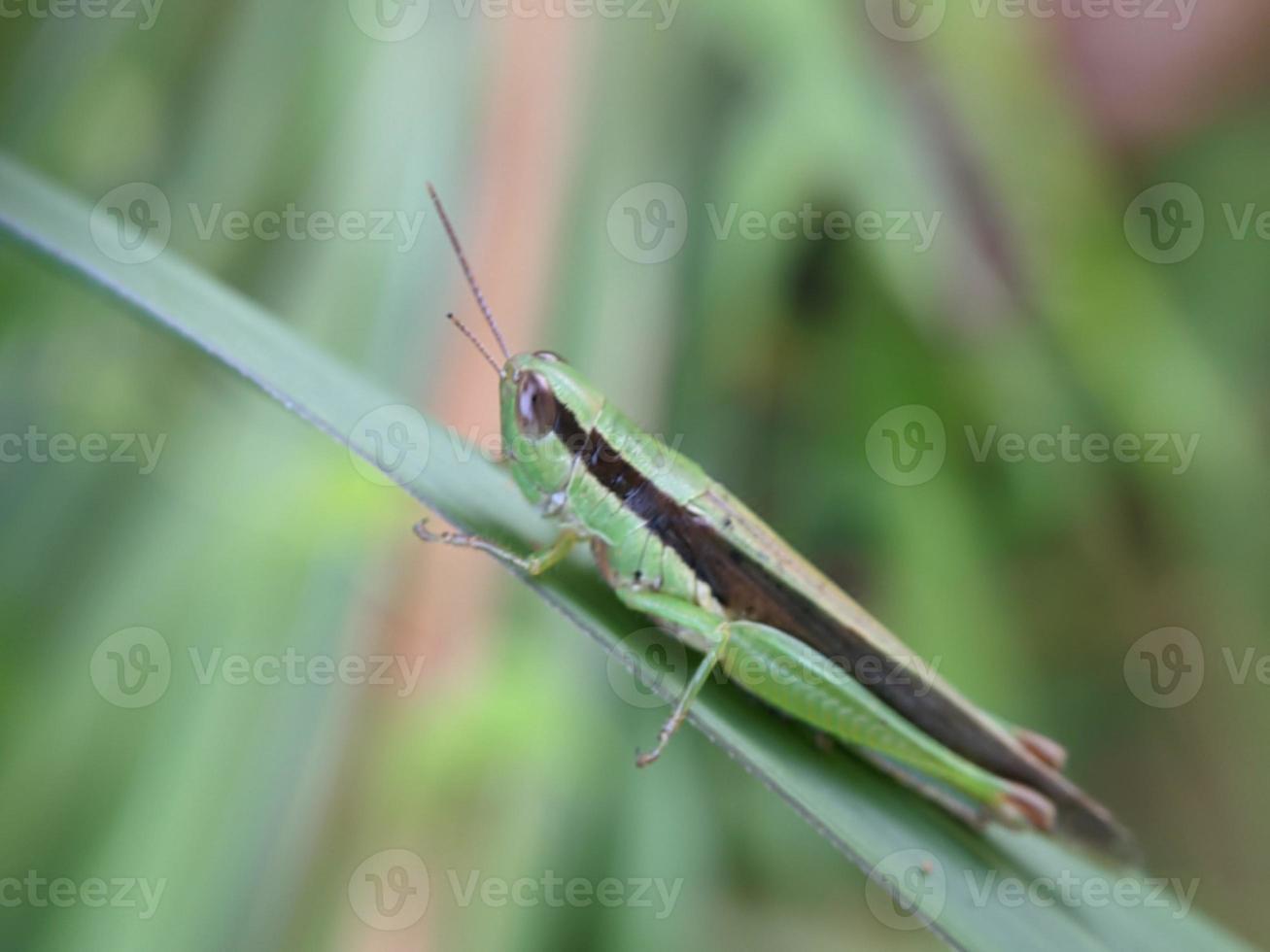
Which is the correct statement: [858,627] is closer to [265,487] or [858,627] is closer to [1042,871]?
[1042,871]

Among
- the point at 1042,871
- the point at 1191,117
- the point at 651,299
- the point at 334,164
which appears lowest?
the point at 1042,871

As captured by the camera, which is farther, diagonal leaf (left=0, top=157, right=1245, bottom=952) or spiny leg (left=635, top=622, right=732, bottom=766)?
spiny leg (left=635, top=622, right=732, bottom=766)

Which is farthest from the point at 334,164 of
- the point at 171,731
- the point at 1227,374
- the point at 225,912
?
the point at 1227,374

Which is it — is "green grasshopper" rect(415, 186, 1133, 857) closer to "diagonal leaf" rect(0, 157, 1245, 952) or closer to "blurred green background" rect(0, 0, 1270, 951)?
"diagonal leaf" rect(0, 157, 1245, 952)

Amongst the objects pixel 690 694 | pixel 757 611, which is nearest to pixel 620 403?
pixel 757 611

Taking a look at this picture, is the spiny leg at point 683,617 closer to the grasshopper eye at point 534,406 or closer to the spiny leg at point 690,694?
the spiny leg at point 690,694

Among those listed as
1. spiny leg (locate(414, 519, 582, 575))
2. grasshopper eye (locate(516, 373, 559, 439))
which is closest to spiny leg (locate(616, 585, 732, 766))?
spiny leg (locate(414, 519, 582, 575))
